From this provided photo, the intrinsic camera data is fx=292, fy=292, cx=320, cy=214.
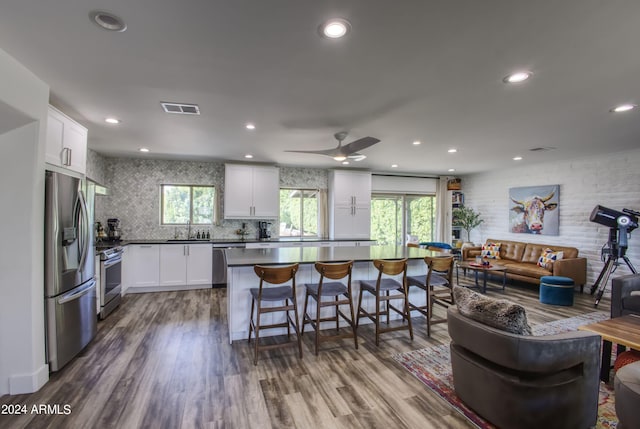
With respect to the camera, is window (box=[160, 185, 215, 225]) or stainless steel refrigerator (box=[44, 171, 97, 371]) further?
window (box=[160, 185, 215, 225])

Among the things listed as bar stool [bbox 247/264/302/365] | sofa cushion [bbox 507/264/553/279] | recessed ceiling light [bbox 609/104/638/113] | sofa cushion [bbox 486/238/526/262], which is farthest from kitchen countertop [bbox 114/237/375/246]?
recessed ceiling light [bbox 609/104/638/113]

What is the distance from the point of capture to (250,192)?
6.11 meters

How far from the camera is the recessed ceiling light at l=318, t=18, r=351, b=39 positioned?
5.57ft

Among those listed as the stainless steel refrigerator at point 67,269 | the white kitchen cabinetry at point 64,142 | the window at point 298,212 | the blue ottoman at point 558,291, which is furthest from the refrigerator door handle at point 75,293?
the blue ottoman at point 558,291

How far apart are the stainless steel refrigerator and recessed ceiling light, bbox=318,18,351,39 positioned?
2533 millimetres

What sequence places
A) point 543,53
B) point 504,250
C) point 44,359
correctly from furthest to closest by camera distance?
point 504,250, point 44,359, point 543,53

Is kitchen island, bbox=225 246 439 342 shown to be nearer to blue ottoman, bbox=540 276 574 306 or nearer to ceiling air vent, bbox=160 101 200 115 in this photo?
ceiling air vent, bbox=160 101 200 115

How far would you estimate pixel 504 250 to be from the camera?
6.72 metres

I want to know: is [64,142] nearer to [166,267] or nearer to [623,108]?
[166,267]

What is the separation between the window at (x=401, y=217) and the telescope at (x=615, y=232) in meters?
3.58

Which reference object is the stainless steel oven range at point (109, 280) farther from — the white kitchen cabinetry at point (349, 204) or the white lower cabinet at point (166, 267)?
the white kitchen cabinetry at point (349, 204)

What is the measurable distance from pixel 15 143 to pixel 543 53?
3.95m

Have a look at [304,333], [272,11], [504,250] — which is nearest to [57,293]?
[304,333]

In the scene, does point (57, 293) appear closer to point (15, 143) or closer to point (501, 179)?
point (15, 143)
